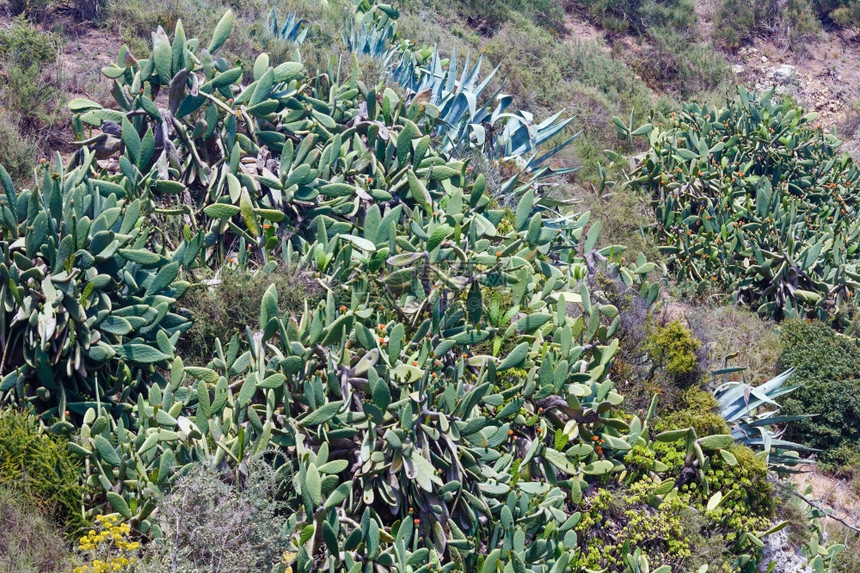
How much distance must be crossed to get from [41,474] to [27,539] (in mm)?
358

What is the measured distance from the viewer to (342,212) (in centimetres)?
591

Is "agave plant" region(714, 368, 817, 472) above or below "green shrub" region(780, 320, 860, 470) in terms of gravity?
above

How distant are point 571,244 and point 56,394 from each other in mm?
4373

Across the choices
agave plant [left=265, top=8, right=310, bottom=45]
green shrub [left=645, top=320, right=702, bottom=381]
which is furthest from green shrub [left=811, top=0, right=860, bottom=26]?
green shrub [left=645, top=320, right=702, bottom=381]

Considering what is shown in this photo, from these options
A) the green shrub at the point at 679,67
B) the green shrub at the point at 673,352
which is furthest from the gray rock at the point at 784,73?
the green shrub at the point at 673,352

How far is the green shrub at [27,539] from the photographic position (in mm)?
3836

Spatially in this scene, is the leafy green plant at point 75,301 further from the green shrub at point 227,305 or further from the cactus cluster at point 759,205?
the cactus cluster at point 759,205

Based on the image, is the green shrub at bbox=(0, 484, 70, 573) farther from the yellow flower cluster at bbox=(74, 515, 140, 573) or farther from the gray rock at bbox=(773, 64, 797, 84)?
the gray rock at bbox=(773, 64, 797, 84)

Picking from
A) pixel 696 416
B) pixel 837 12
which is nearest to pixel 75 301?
pixel 696 416

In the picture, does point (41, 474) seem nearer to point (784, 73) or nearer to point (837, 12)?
point (784, 73)

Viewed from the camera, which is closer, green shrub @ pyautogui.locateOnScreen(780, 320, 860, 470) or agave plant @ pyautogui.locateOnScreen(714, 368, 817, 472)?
agave plant @ pyautogui.locateOnScreen(714, 368, 817, 472)

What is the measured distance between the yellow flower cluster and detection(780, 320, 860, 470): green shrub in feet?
19.3

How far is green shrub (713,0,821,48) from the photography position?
55.6 feet

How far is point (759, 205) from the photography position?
8953 millimetres
